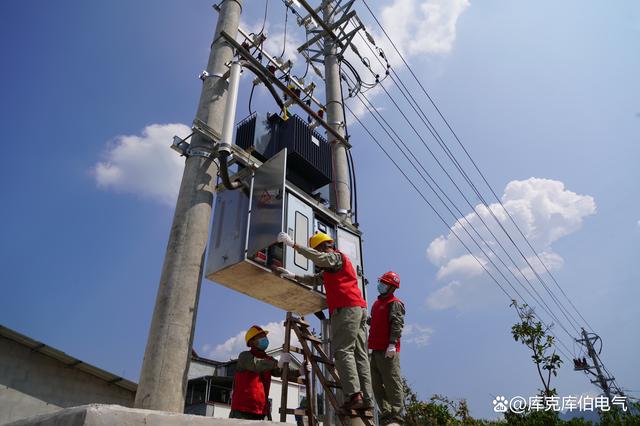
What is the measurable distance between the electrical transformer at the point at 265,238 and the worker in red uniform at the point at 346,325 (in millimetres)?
504

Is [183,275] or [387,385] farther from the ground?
[183,275]

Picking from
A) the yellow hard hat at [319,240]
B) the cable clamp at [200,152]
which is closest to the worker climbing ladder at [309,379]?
the yellow hard hat at [319,240]

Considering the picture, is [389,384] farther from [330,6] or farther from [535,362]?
[330,6]

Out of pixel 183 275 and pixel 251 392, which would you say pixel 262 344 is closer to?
pixel 251 392

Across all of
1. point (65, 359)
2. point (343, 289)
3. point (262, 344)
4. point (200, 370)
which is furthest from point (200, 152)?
point (200, 370)

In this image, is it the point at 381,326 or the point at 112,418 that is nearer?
the point at 112,418

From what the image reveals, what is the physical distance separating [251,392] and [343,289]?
5.70 ft

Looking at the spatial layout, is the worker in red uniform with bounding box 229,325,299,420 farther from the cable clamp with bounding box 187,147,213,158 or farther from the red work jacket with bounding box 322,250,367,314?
the cable clamp with bounding box 187,147,213,158

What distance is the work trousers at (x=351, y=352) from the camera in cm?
439

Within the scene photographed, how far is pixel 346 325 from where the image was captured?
4.72 m

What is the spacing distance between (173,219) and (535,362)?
382 inches

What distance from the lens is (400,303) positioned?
5.26 m

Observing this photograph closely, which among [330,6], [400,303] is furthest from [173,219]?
[330,6]

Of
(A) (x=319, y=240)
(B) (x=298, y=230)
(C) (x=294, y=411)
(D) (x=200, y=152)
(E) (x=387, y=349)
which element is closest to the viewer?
(C) (x=294, y=411)
